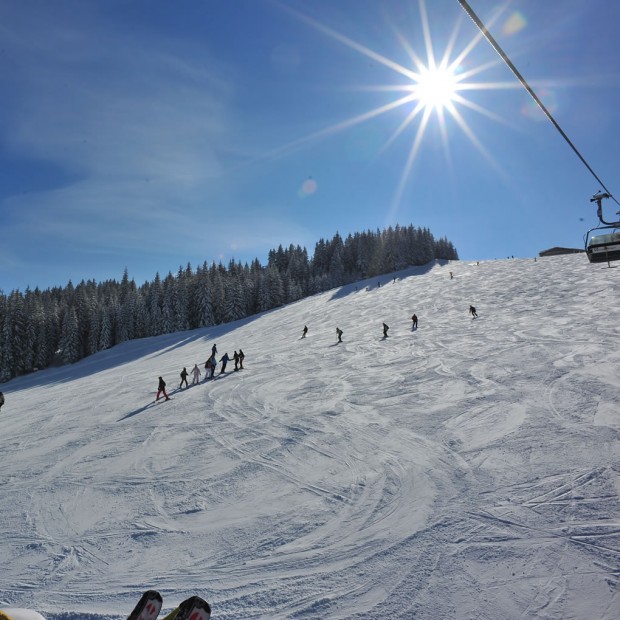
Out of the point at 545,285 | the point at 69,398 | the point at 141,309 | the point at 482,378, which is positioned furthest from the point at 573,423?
the point at 141,309

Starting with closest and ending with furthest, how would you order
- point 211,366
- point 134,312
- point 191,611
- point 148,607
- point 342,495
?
point 191,611 → point 148,607 → point 342,495 → point 211,366 → point 134,312

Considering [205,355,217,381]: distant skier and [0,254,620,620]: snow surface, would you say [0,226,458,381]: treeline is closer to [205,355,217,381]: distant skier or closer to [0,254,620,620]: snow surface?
[205,355,217,381]: distant skier

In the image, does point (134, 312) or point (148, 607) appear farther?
point (134, 312)

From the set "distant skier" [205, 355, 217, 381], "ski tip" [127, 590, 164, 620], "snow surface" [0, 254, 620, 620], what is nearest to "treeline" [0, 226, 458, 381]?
"distant skier" [205, 355, 217, 381]

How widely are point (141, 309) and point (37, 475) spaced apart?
213 ft

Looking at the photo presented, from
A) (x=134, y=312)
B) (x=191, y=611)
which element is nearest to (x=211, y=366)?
(x=191, y=611)

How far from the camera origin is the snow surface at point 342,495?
15.4 feet

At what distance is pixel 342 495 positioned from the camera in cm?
684

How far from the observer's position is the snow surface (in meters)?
4.68

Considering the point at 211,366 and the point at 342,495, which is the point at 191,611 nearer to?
the point at 342,495

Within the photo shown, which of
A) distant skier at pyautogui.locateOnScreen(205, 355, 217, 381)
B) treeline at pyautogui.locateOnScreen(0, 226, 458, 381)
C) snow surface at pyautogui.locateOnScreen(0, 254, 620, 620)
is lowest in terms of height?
snow surface at pyautogui.locateOnScreen(0, 254, 620, 620)

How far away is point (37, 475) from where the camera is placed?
934 cm

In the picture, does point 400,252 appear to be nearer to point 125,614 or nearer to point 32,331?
point 32,331

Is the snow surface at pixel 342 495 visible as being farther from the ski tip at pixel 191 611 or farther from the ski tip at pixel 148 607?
the ski tip at pixel 191 611
